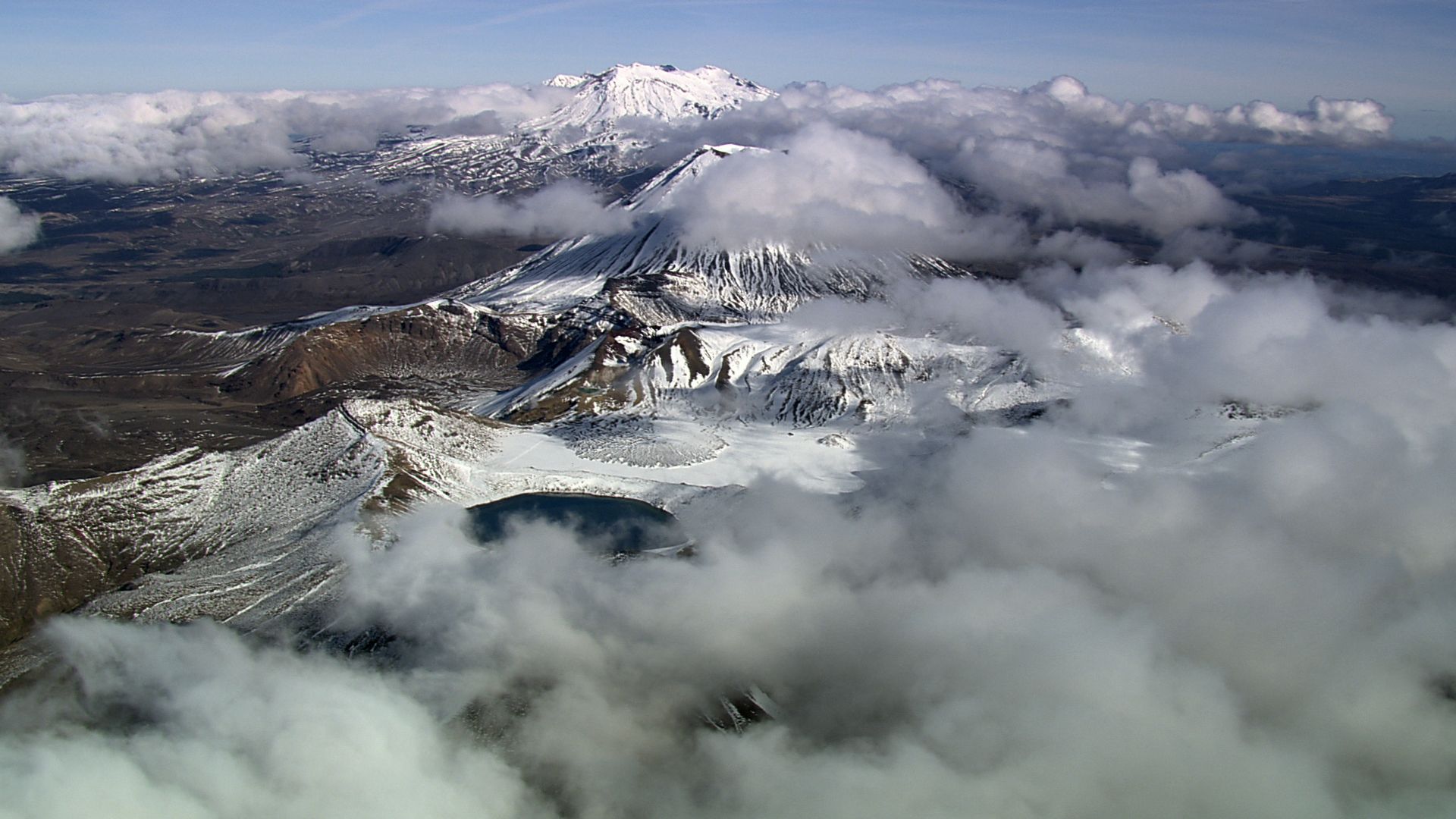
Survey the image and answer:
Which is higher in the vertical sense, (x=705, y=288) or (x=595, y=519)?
(x=705, y=288)

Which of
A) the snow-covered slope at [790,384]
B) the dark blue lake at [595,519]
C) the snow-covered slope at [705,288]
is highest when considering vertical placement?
the snow-covered slope at [705,288]

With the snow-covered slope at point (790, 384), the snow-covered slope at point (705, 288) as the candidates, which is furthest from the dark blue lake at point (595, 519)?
the snow-covered slope at point (705, 288)

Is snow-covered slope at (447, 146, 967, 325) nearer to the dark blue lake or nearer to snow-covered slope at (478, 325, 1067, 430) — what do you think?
snow-covered slope at (478, 325, 1067, 430)

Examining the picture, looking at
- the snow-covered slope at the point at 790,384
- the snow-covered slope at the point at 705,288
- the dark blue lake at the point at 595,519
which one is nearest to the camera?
the dark blue lake at the point at 595,519

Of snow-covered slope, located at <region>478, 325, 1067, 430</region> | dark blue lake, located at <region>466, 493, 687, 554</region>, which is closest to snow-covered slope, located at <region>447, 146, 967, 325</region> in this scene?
snow-covered slope, located at <region>478, 325, 1067, 430</region>

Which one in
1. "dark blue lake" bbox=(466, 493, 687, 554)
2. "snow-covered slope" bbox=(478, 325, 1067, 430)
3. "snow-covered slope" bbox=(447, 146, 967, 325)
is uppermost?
"snow-covered slope" bbox=(447, 146, 967, 325)

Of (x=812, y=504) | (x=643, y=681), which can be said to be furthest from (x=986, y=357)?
(x=643, y=681)

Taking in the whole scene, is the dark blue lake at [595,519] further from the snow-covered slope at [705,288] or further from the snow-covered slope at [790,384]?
the snow-covered slope at [705,288]

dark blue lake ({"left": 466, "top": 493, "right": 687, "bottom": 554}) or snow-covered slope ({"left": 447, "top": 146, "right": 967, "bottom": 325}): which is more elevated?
snow-covered slope ({"left": 447, "top": 146, "right": 967, "bottom": 325})

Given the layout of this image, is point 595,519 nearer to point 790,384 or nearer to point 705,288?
point 790,384

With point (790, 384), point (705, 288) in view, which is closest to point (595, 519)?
point (790, 384)

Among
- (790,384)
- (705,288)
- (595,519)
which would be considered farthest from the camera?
(705,288)
